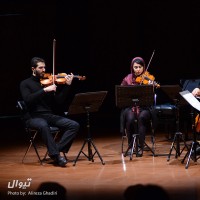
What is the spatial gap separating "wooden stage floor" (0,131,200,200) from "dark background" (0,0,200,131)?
345 centimetres

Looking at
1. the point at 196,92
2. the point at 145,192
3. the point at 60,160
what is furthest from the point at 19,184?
the point at 196,92

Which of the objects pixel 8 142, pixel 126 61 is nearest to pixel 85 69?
pixel 126 61

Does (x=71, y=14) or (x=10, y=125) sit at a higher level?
(x=71, y=14)

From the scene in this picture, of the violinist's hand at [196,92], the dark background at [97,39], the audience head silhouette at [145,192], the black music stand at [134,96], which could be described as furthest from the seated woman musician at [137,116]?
the dark background at [97,39]

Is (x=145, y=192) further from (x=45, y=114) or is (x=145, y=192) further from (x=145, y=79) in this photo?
(x=145, y=79)

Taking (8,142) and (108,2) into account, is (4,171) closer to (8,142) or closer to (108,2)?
(8,142)

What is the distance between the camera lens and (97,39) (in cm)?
1058

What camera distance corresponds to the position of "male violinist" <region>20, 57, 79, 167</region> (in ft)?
20.1

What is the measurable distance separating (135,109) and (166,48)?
4.00 m

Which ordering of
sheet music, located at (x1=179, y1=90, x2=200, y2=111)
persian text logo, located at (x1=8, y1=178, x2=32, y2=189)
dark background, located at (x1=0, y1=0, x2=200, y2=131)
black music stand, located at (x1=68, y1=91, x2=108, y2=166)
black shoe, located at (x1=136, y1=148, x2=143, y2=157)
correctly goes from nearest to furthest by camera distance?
persian text logo, located at (x1=8, y1=178, x2=32, y2=189) → sheet music, located at (x1=179, y1=90, x2=200, y2=111) → black music stand, located at (x1=68, y1=91, x2=108, y2=166) → black shoe, located at (x1=136, y1=148, x2=143, y2=157) → dark background, located at (x1=0, y1=0, x2=200, y2=131)

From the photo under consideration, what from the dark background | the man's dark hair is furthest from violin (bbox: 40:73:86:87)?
the dark background

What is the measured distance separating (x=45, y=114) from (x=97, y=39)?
4.46m

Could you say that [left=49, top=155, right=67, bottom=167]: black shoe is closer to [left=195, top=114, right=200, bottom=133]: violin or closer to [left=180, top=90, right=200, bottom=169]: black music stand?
[left=180, top=90, right=200, bottom=169]: black music stand

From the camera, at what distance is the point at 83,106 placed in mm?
6066
